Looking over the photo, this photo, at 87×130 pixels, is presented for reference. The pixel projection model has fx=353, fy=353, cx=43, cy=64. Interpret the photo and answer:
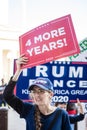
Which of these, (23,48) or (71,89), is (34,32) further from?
(71,89)

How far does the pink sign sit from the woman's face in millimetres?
253

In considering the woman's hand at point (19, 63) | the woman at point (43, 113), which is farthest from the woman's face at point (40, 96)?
the woman's hand at point (19, 63)

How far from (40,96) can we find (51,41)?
441 millimetres

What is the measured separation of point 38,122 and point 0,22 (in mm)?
25817

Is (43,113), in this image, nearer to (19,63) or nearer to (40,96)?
(40,96)

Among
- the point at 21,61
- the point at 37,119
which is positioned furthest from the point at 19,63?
the point at 37,119

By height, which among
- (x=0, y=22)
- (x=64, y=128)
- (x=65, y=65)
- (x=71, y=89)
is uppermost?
(x=0, y=22)

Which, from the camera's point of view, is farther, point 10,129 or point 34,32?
point 10,129

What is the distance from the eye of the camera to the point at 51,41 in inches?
91.0

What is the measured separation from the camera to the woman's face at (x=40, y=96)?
2.03 m

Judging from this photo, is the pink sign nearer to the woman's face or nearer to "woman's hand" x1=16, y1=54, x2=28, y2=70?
"woman's hand" x1=16, y1=54, x2=28, y2=70

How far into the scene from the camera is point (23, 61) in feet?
7.22

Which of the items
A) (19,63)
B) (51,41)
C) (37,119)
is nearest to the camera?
(37,119)

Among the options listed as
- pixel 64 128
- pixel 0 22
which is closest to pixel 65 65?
pixel 64 128
